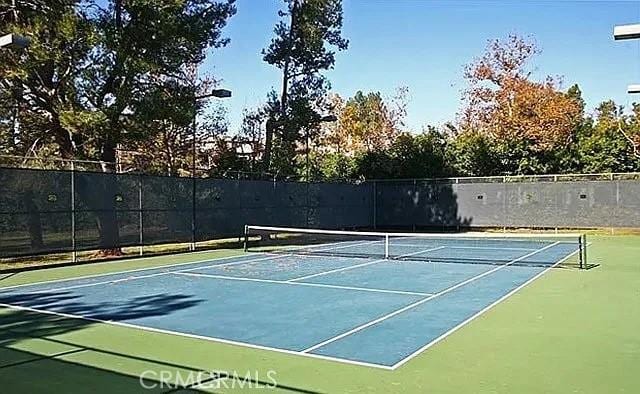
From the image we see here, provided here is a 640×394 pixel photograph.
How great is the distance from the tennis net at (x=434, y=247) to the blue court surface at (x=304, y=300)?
0.59m

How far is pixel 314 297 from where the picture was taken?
8406 millimetres

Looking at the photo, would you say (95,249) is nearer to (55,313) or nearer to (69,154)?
(69,154)

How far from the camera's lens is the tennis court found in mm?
6008

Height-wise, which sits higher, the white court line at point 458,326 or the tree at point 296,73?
the tree at point 296,73

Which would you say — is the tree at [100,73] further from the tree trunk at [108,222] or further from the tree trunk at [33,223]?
the tree trunk at [33,223]

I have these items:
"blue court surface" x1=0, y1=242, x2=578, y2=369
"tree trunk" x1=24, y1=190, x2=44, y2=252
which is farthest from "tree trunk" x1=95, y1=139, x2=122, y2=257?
"blue court surface" x1=0, y1=242, x2=578, y2=369

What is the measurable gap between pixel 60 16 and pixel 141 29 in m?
1.90

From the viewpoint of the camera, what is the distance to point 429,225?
24953 millimetres

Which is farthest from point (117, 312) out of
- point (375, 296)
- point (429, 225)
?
point (429, 225)

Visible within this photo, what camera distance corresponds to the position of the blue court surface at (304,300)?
5.97 meters

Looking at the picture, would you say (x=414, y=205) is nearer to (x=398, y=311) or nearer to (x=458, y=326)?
(x=398, y=311)

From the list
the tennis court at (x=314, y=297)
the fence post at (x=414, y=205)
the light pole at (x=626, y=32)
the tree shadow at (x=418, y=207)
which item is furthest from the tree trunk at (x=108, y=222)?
the fence post at (x=414, y=205)

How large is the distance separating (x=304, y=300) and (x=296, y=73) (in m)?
16.5

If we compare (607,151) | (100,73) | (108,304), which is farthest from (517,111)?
(108,304)
